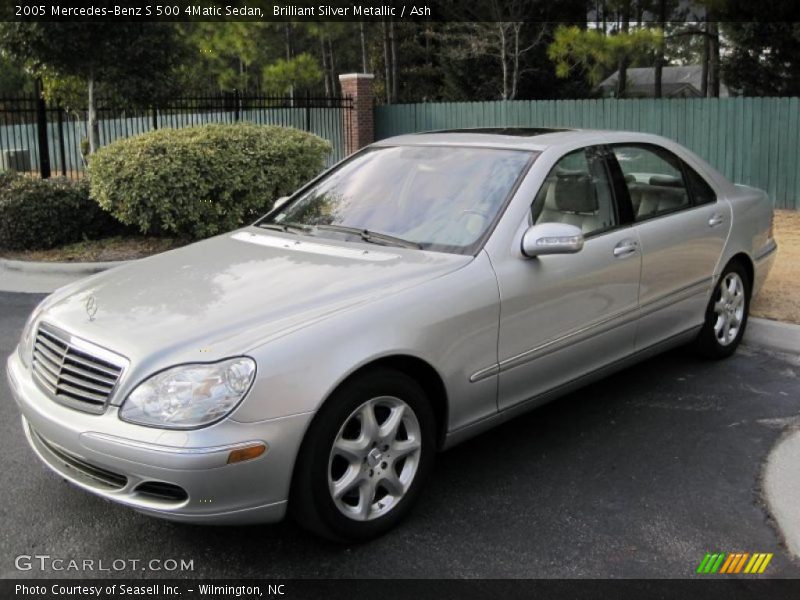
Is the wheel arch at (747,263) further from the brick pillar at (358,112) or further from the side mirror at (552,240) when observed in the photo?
the brick pillar at (358,112)

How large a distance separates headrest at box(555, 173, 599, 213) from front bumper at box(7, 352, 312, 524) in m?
2.09

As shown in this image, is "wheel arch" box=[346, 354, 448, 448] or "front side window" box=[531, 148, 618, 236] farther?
"front side window" box=[531, 148, 618, 236]

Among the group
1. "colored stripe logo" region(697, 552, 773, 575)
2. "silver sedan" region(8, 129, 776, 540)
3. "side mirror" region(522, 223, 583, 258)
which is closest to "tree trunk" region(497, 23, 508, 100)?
"silver sedan" region(8, 129, 776, 540)

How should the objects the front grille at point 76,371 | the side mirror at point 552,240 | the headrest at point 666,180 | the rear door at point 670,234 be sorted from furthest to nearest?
the headrest at point 666,180 → the rear door at point 670,234 → the side mirror at point 552,240 → the front grille at point 76,371

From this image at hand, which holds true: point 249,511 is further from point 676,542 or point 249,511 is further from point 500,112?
point 500,112

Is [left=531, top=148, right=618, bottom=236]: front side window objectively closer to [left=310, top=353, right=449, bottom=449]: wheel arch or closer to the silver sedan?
the silver sedan

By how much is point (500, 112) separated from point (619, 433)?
44.9 feet

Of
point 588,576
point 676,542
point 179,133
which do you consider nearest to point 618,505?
point 676,542

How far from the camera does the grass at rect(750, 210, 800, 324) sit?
6456mm

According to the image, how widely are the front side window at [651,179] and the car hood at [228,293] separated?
1588 mm

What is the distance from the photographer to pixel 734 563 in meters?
3.23

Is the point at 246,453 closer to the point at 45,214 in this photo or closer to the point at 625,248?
the point at 625,248

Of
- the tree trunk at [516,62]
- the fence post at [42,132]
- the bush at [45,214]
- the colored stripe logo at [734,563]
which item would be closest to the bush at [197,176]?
the bush at [45,214]

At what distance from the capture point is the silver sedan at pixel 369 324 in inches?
115
